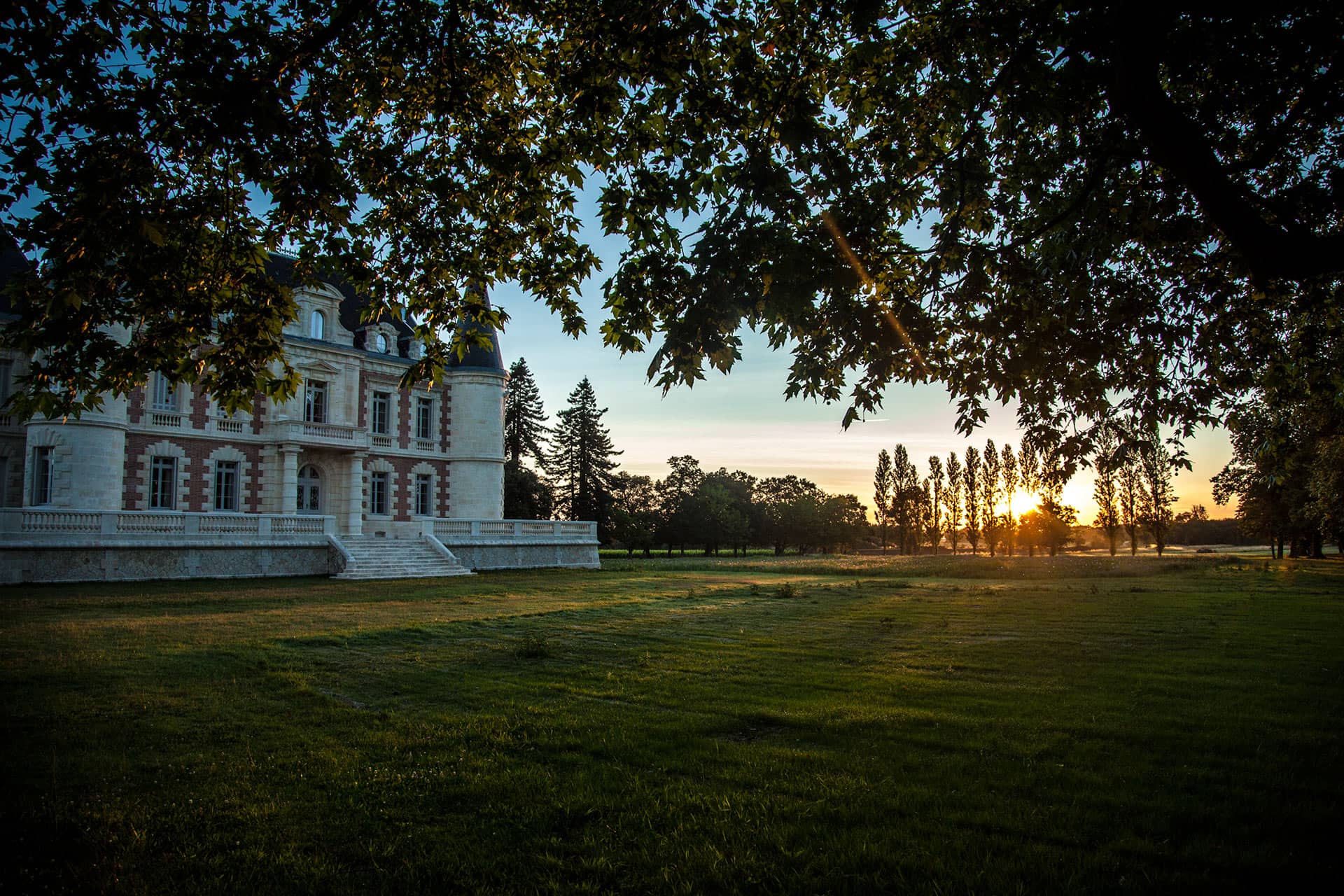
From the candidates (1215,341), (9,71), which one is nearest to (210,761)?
(9,71)

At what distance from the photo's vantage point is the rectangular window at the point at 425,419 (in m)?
36.9

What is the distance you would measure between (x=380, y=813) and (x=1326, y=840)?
5.59 m

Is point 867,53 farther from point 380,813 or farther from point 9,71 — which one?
point 380,813

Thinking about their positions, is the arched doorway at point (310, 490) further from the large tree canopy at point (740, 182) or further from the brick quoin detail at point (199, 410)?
the large tree canopy at point (740, 182)

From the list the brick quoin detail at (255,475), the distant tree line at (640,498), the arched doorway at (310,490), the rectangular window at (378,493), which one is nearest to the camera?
the brick quoin detail at (255,475)

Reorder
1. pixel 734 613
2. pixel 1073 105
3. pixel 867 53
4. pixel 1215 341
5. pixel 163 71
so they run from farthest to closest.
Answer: pixel 734 613
pixel 1215 341
pixel 1073 105
pixel 867 53
pixel 163 71

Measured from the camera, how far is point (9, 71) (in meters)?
4.89

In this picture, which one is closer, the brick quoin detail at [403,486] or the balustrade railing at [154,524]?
the balustrade railing at [154,524]

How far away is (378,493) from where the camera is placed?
35062mm

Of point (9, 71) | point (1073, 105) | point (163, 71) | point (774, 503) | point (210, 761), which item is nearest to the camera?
point (9, 71)

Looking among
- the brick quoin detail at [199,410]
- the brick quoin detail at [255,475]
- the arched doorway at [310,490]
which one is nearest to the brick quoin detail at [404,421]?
the arched doorway at [310,490]

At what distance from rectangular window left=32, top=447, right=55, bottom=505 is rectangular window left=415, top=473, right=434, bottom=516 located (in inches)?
571

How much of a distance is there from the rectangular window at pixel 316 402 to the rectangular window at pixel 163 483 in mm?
5554

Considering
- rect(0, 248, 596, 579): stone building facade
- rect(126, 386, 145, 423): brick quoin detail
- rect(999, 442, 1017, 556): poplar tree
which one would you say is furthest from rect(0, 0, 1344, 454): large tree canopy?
rect(999, 442, 1017, 556): poplar tree
